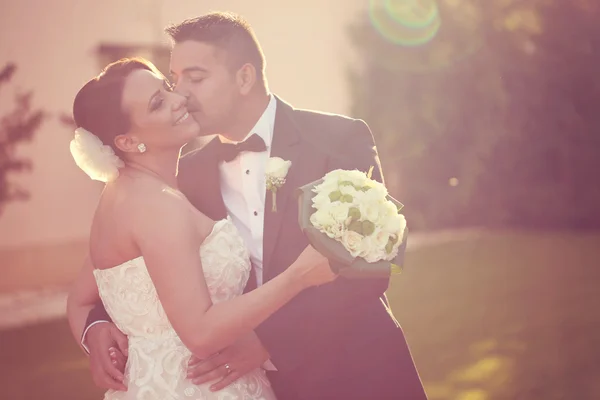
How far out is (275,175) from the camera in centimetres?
397

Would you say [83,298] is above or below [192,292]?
below

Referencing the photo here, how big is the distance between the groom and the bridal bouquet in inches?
24.9

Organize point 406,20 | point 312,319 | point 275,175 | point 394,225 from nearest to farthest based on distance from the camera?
1. point 394,225
2. point 312,319
3. point 275,175
4. point 406,20

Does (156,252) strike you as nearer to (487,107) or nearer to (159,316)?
(159,316)

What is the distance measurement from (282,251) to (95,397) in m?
6.34

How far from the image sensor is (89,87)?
3582 millimetres

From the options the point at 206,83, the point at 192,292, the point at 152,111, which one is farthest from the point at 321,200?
the point at 206,83

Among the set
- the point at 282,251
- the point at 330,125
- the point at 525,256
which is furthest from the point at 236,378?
the point at 525,256

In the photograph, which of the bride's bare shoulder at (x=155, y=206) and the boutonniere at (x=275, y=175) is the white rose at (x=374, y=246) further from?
the boutonniere at (x=275, y=175)

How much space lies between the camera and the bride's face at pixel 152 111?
355 cm

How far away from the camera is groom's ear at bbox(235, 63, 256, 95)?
4410 millimetres

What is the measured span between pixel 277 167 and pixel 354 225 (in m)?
0.96

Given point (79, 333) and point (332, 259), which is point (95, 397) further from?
point (332, 259)

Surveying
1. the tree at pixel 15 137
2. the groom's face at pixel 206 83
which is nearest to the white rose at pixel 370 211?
the groom's face at pixel 206 83
